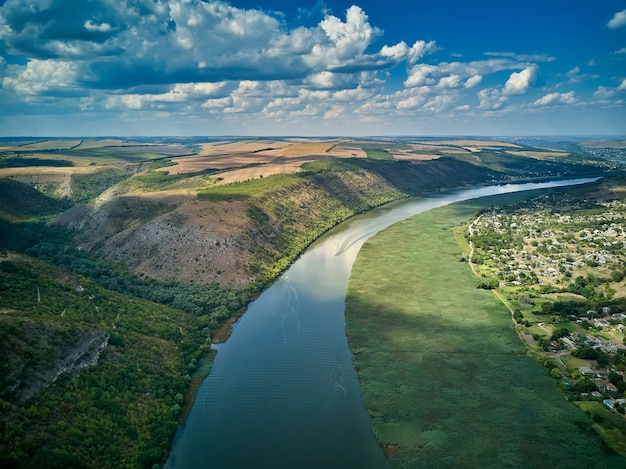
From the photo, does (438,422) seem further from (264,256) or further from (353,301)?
(264,256)

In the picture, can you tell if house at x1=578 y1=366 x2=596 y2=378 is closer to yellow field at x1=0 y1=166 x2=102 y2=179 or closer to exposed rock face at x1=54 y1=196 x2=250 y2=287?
exposed rock face at x1=54 y1=196 x2=250 y2=287

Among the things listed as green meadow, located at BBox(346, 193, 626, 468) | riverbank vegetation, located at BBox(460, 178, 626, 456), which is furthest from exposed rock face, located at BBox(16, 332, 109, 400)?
riverbank vegetation, located at BBox(460, 178, 626, 456)

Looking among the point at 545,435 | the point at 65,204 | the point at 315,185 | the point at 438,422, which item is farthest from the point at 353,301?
the point at 65,204

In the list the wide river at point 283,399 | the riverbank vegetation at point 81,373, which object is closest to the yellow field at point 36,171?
the riverbank vegetation at point 81,373

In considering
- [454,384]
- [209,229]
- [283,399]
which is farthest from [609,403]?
[209,229]

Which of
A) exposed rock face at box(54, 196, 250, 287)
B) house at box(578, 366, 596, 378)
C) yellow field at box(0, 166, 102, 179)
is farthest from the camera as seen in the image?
yellow field at box(0, 166, 102, 179)

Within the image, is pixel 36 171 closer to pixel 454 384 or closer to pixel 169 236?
pixel 169 236
